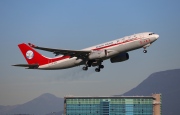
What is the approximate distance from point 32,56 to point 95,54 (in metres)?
22.1

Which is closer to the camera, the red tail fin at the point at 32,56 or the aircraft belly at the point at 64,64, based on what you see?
the aircraft belly at the point at 64,64

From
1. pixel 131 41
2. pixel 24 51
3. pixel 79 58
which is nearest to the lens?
pixel 131 41

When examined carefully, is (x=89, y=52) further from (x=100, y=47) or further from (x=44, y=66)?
(x=44, y=66)

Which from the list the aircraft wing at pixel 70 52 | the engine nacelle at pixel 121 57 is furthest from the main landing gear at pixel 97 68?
the engine nacelle at pixel 121 57

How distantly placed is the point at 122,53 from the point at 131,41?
6.01m

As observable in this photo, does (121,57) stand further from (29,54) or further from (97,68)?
(29,54)

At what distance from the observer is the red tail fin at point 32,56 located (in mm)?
114975

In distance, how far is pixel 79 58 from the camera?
107 metres

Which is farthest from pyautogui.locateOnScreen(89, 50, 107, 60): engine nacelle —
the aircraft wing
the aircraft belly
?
the aircraft belly

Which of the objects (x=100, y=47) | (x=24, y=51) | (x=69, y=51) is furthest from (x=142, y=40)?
(x=24, y=51)

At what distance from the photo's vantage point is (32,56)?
119062mm

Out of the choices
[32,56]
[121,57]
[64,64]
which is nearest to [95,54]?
[121,57]

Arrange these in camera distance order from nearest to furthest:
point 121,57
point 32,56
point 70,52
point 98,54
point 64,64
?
1. point 98,54
2. point 70,52
3. point 121,57
4. point 64,64
5. point 32,56

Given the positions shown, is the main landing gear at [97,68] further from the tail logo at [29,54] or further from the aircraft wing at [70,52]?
the tail logo at [29,54]
